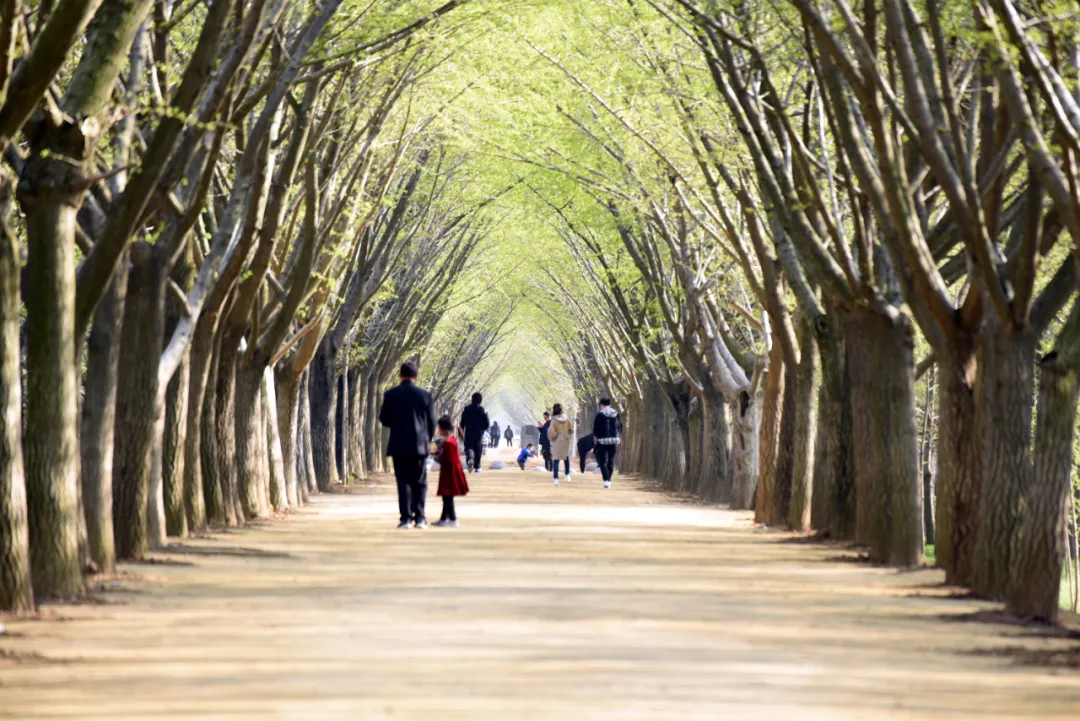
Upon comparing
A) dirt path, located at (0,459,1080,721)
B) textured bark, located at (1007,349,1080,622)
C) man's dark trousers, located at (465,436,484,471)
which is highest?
man's dark trousers, located at (465,436,484,471)

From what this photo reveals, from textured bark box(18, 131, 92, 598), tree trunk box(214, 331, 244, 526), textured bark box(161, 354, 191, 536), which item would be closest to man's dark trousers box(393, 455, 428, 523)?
tree trunk box(214, 331, 244, 526)

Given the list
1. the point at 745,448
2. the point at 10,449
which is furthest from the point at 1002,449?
the point at 745,448

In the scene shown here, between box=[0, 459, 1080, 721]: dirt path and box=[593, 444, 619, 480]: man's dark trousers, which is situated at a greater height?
box=[593, 444, 619, 480]: man's dark trousers

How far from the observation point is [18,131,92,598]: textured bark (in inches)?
437

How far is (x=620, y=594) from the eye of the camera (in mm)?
12562

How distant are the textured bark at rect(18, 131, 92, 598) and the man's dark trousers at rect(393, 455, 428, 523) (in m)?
8.68

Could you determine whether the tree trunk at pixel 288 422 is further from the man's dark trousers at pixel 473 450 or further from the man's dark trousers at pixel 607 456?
the man's dark trousers at pixel 473 450

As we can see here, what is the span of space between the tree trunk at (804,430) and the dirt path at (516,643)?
362 cm

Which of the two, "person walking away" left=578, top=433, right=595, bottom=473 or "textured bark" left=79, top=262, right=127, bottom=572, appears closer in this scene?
"textured bark" left=79, top=262, right=127, bottom=572

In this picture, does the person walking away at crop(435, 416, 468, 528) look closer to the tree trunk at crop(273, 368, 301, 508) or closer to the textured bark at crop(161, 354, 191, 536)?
the textured bark at crop(161, 354, 191, 536)

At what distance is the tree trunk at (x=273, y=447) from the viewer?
24938 mm

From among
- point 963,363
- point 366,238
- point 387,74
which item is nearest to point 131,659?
point 963,363

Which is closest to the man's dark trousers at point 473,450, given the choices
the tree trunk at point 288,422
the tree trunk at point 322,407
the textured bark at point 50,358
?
the tree trunk at point 322,407

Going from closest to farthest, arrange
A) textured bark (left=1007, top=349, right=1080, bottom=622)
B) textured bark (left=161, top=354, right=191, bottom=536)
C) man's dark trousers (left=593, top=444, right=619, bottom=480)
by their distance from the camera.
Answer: textured bark (left=1007, top=349, right=1080, bottom=622) → textured bark (left=161, top=354, right=191, bottom=536) → man's dark trousers (left=593, top=444, right=619, bottom=480)
